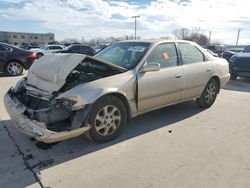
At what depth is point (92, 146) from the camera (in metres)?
3.65

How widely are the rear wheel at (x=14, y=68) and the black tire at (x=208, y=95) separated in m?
7.84

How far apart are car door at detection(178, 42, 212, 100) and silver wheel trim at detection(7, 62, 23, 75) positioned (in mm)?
7749

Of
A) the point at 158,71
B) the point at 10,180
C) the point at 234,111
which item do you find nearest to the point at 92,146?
the point at 10,180

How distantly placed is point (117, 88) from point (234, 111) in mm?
3169

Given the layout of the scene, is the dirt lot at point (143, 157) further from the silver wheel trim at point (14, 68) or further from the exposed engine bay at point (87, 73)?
the silver wheel trim at point (14, 68)

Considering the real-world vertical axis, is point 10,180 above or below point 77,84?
below

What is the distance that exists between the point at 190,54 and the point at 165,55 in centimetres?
81

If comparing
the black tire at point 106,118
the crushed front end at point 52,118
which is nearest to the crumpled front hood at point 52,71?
the crushed front end at point 52,118

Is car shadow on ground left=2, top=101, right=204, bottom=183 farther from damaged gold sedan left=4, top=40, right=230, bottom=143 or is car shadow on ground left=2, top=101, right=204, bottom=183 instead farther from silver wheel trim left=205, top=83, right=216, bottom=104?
silver wheel trim left=205, top=83, right=216, bottom=104

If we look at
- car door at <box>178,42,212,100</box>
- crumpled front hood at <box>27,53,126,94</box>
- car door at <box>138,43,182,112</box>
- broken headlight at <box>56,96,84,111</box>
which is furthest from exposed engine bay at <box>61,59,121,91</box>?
car door at <box>178,42,212,100</box>

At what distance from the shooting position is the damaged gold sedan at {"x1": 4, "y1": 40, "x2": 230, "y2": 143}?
3.30m

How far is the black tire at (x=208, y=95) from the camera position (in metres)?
5.45

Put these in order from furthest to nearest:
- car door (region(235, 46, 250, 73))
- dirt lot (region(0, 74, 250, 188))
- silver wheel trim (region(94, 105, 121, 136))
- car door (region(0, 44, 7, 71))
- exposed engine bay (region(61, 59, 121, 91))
Answer: car door (region(0, 44, 7, 71))
car door (region(235, 46, 250, 73))
exposed engine bay (region(61, 59, 121, 91))
silver wheel trim (region(94, 105, 121, 136))
dirt lot (region(0, 74, 250, 188))

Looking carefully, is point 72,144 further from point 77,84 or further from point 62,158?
point 77,84
